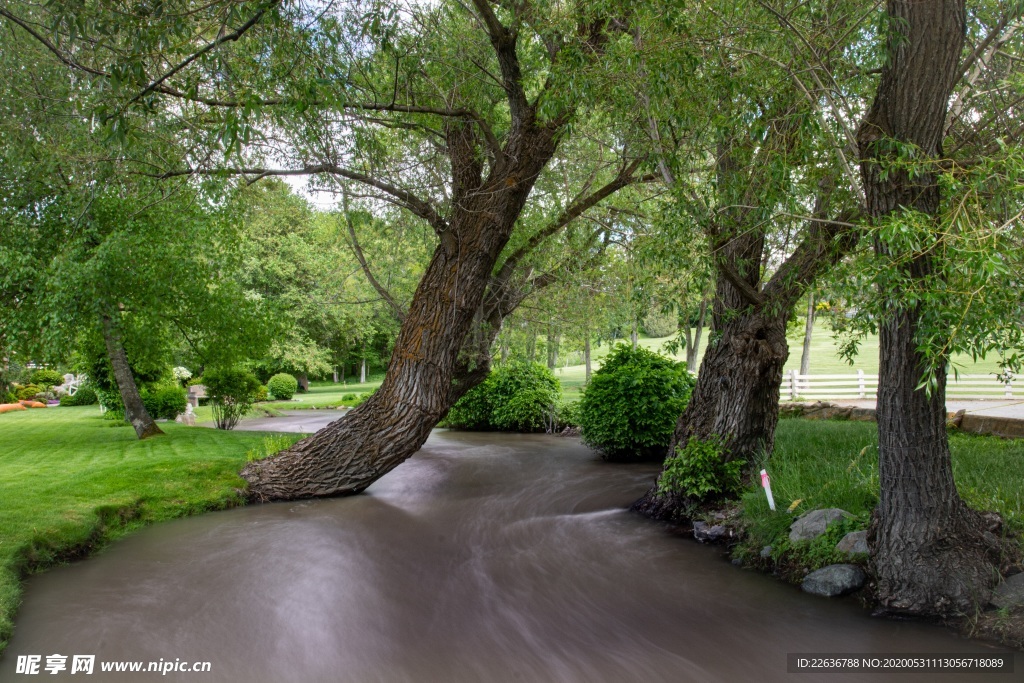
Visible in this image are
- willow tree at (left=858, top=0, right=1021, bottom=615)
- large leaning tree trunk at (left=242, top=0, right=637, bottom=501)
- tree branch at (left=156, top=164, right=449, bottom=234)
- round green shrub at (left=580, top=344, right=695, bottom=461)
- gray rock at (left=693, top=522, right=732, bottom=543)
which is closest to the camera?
willow tree at (left=858, top=0, right=1021, bottom=615)

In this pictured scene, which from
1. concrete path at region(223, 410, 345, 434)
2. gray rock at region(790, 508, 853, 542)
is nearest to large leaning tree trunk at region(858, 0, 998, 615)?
gray rock at region(790, 508, 853, 542)

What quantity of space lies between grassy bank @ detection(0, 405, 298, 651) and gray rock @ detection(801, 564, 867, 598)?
6.30m

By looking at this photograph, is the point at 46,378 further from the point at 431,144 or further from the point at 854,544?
the point at 854,544

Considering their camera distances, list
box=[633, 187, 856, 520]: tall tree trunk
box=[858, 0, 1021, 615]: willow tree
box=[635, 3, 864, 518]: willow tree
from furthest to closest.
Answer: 1. box=[633, 187, 856, 520]: tall tree trunk
2. box=[635, 3, 864, 518]: willow tree
3. box=[858, 0, 1021, 615]: willow tree

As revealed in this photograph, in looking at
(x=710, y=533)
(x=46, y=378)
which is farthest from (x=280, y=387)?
(x=710, y=533)

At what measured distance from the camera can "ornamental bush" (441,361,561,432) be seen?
1703cm

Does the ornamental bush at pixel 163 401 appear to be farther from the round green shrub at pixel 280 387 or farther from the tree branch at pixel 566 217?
the tree branch at pixel 566 217

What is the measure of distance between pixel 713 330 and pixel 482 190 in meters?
3.54

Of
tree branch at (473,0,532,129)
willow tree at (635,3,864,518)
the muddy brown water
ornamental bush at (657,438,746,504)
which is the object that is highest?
tree branch at (473,0,532,129)

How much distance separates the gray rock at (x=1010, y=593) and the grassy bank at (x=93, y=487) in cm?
716

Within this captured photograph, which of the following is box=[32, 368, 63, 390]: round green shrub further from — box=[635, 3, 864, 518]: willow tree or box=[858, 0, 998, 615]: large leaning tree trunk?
box=[858, 0, 998, 615]: large leaning tree trunk

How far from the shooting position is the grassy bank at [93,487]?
6.20 metres

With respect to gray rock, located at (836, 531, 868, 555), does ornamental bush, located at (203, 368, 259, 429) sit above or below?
above

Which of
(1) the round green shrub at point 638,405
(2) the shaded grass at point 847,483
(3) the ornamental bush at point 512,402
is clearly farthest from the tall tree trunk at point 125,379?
(2) the shaded grass at point 847,483
